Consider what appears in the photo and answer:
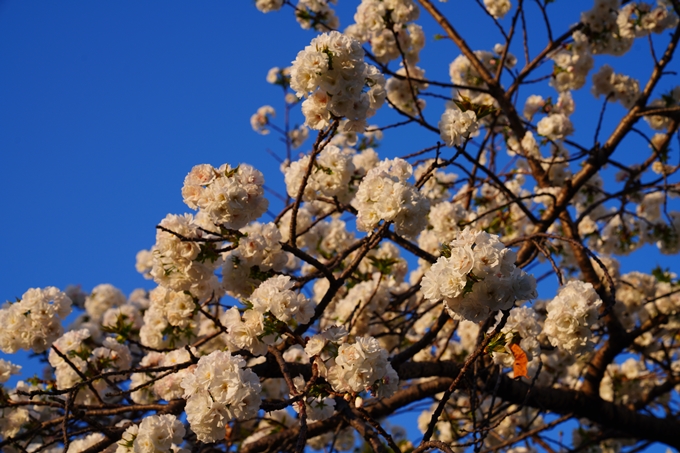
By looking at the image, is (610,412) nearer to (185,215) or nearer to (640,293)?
(640,293)

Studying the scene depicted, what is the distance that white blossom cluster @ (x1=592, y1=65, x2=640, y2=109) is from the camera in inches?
236

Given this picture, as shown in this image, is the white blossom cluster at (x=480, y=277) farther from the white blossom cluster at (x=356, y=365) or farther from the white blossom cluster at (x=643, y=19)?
the white blossom cluster at (x=643, y=19)

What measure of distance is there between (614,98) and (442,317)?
4.04 meters

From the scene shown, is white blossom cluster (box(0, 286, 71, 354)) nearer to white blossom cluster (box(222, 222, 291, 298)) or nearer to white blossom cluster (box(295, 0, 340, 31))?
white blossom cluster (box(222, 222, 291, 298))

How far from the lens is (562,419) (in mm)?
4016

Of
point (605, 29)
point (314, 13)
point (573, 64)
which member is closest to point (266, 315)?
point (314, 13)

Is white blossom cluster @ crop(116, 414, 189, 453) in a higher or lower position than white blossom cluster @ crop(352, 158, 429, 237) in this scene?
lower

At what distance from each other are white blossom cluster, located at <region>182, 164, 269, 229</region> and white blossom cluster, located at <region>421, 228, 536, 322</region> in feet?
3.24

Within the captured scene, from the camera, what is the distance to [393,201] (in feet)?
7.91

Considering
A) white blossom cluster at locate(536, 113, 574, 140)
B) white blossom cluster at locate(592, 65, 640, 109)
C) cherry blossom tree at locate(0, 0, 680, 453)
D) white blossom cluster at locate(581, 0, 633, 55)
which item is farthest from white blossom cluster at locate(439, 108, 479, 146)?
white blossom cluster at locate(592, 65, 640, 109)

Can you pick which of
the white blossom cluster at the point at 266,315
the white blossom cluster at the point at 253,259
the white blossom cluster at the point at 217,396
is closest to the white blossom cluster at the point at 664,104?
the white blossom cluster at the point at 253,259

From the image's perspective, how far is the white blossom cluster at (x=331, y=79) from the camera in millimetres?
2367

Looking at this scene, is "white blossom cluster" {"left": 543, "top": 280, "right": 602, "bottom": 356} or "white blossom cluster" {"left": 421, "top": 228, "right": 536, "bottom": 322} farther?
"white blossom cluster" {"left": 543, "top": 280, "right": 602, "bottom": 356}

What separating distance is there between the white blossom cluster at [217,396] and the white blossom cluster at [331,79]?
3.72 feet
